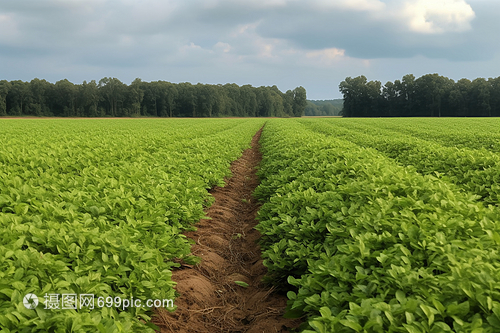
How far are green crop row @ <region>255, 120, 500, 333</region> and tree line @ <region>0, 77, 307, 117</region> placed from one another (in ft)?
313

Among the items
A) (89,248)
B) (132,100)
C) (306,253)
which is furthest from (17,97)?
(306,253)

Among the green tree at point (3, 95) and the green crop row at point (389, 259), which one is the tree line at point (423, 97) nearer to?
the green tree at point (3, 95)

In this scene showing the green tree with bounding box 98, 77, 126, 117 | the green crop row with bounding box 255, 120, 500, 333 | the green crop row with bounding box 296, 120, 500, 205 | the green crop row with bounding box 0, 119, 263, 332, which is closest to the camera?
the green crop row with bounding box 255, 120, 500, 333

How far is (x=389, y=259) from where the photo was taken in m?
2.71

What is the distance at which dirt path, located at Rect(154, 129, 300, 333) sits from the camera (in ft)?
11.5

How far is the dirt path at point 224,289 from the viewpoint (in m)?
3.52

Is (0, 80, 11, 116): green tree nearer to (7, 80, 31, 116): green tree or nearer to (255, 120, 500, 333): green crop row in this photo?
(7, 80, 31, 116): green tree

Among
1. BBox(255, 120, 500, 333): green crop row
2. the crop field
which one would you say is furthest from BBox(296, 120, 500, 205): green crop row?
the crop field

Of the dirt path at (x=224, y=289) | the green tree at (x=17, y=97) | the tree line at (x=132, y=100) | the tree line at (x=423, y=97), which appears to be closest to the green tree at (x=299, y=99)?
the tree line at (x=132, y=100)

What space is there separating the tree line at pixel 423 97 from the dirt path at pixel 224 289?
3823 inches

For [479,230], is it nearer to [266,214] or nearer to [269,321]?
[269,321]

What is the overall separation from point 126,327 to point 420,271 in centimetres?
228

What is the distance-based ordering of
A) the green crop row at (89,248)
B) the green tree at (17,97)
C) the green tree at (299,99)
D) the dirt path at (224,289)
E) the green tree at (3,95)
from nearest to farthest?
the green crop row at (89,248) → the dirt path at (224,289) → the green tree at (3,95) → the green tree at (17,97) → the green tree at (299,99)

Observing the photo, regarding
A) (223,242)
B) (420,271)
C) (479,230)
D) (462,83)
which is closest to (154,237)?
(223,242)
